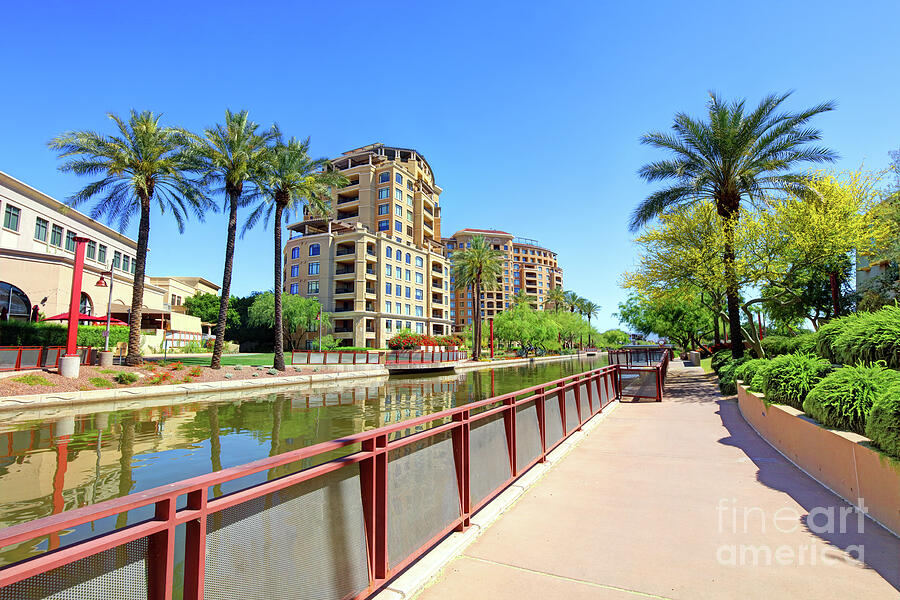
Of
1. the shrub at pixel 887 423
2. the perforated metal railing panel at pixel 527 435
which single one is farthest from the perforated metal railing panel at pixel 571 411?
the shrub at pixel 887 423

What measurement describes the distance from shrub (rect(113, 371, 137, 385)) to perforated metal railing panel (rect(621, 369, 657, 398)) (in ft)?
68.3

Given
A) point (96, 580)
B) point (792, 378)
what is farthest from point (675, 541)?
point (792, 378)

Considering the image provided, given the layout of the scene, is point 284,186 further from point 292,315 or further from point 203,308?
point 203,308

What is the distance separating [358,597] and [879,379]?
6.38 metres

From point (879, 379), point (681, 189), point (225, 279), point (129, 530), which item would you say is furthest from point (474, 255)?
point (129, 530)

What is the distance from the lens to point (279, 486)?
8.28 feet

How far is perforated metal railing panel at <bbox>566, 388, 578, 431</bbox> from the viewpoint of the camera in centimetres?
878

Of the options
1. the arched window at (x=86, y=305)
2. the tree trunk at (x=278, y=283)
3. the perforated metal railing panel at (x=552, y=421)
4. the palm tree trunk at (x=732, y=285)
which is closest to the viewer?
the perforated metal railing panel at (x=552, y=421)

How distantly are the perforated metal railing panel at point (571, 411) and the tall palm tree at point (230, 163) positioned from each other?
78.8 ft

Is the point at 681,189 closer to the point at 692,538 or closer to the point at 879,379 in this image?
the point at 879,379

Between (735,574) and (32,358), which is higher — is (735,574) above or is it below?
below

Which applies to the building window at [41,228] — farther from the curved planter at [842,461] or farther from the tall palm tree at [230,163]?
the curved planter at [842,461]

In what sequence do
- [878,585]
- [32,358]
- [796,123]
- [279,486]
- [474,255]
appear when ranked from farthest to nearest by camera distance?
[474,255] → [32,358] → [796,123] → [878,585] → [279,486]

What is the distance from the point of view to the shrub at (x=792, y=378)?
760 cm
